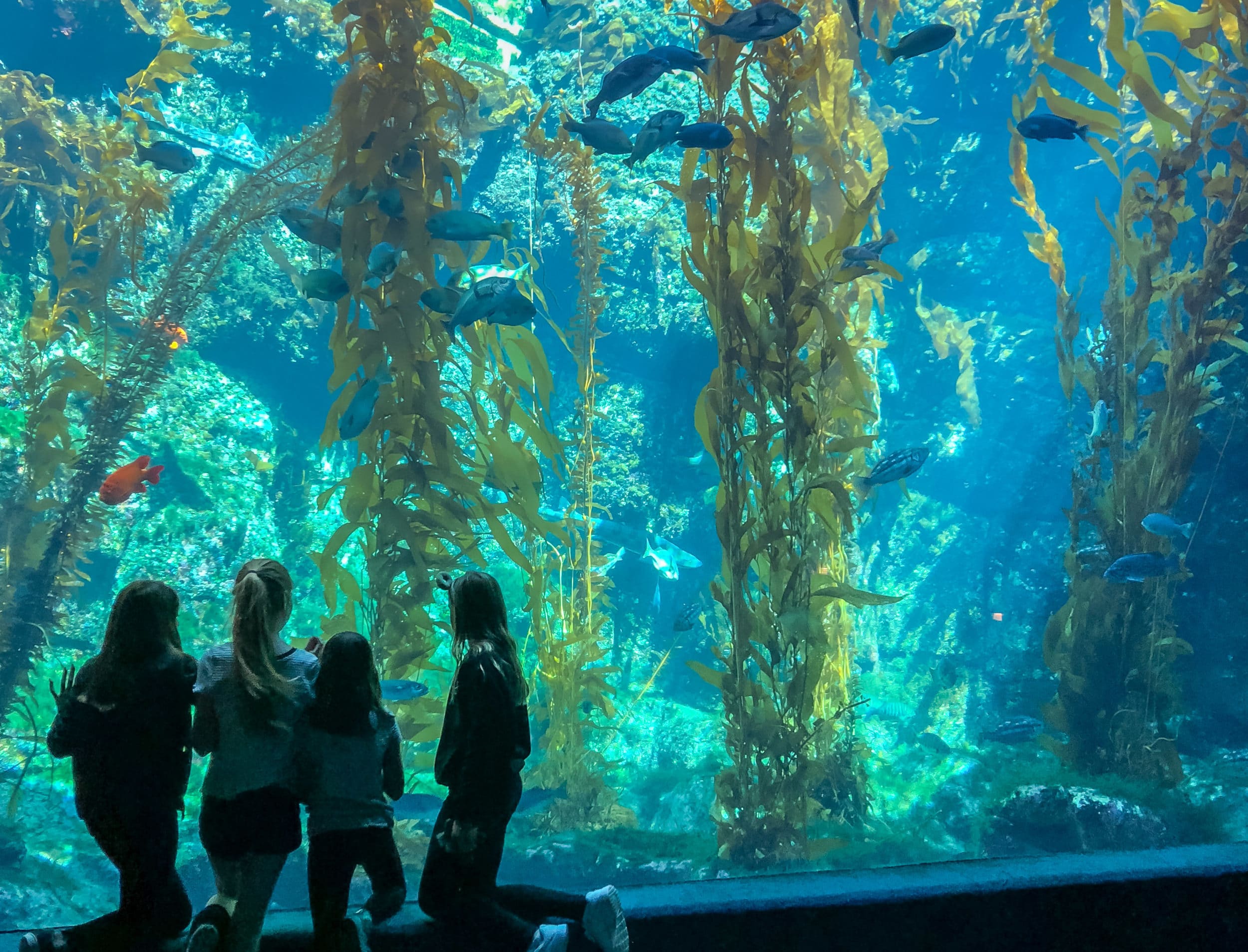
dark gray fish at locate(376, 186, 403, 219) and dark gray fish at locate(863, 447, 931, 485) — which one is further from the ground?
dark gray fish at locate(376, 186, 403, 219)

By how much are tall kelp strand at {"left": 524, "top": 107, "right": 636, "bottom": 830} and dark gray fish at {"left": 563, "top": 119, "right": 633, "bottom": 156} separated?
5.77 feet

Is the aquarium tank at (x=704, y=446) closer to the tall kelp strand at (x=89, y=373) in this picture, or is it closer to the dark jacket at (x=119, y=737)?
the tall kelp strand at (x=89, y=373)

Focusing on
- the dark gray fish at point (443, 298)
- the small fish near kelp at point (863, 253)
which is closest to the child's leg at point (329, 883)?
the dark gray fish at point (443, 298)

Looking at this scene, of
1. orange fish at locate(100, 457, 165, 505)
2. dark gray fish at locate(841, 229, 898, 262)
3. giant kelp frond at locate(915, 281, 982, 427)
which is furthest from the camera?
giant kelp frond at locate(915, 281, 982, 427)

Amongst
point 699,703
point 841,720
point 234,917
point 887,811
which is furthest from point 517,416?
point 699,703

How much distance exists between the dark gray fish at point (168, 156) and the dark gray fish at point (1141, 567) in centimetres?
792

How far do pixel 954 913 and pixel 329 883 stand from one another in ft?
6.78

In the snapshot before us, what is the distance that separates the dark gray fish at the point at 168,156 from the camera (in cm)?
529

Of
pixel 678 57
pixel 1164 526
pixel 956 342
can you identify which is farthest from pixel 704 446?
pixel 956 342

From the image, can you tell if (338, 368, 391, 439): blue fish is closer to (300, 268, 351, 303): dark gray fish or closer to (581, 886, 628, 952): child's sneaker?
(300, 268, 351, 303): dark gray fish

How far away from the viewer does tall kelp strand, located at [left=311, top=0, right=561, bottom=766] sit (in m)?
3.86

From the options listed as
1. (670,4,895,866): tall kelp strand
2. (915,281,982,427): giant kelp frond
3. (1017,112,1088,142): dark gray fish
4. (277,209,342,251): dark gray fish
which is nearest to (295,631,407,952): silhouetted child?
(670,4,895,866): tall kelp strand

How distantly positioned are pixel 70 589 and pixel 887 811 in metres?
7.28

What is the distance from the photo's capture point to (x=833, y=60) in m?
5.71
